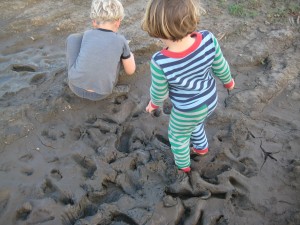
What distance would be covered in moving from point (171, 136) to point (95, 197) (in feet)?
2.39

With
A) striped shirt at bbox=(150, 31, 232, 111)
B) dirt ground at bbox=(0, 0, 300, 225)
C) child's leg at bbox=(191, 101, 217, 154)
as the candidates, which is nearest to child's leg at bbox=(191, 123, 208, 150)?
child's leg at bbox=(191, 101, 217, 154)

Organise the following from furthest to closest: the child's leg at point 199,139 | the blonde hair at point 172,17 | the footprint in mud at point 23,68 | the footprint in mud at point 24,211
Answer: the footprint in mud at point 23,68, the child's leg at point 199,139, the footprint in mud at point 24,211, the blonde hair at point 172,17

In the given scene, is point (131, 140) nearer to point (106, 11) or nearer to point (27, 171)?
point (27, 171)

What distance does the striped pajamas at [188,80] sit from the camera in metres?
1.95

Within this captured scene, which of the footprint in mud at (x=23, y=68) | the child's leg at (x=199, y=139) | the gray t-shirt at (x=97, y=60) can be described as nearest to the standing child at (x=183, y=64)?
the child's leg at (x=199, y=139)

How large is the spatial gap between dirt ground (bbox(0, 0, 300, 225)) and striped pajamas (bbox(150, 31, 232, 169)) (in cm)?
47

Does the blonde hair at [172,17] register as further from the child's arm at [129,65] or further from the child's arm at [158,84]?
the child's arm at [129,65]

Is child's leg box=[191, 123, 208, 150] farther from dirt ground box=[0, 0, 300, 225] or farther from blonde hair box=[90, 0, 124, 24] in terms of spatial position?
blonde hair box=[90, 0, 124, 24]

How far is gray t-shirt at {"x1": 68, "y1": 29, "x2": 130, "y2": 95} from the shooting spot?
290cm

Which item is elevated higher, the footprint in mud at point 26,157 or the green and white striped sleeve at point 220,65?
the green and white striped sleeve at point 220,65

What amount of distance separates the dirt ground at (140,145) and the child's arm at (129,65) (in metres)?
0.18

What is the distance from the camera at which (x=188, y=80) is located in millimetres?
A: 2027

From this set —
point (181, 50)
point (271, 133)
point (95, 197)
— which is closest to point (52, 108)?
point (95, 197)

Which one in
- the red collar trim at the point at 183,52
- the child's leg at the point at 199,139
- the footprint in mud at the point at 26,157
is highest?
the red collar trim at the point at 183,52
